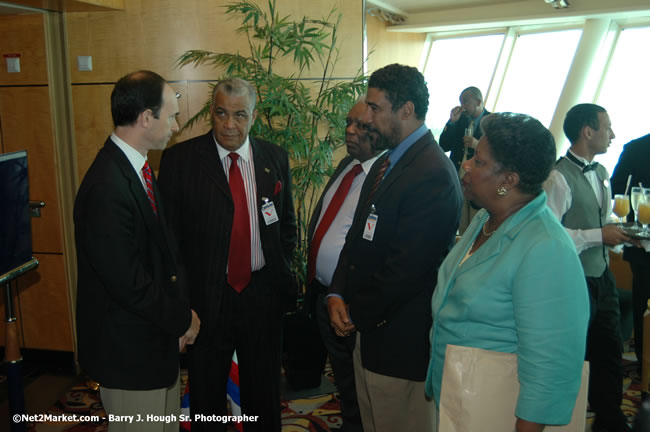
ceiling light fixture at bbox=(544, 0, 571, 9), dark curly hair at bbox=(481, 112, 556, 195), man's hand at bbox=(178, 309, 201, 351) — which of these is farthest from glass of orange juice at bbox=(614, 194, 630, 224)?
ceiling light fixture at bbox=(544, 0, 571, 9)

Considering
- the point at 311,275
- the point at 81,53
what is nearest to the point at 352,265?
the point at 311,275

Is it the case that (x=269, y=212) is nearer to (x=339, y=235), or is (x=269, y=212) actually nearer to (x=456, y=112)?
(x=339, y=235)

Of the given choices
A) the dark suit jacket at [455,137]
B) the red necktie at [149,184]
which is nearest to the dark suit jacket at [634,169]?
the red necktie at [149,184]

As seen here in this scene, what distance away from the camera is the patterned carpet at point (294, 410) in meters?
3.05

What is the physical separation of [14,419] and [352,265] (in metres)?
1.64

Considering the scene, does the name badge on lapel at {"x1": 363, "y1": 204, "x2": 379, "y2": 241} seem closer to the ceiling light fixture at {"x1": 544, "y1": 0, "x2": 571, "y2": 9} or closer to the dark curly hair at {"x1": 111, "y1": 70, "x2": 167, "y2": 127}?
the dark curly hair at {"x1": 111, "y1": 70, "x2": 167, "y2": 127}

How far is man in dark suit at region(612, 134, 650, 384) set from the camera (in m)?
3.29

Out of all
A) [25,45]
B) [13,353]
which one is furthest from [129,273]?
[25,45]

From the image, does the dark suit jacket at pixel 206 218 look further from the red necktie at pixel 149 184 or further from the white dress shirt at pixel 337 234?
the red necktie at pixel 149 184

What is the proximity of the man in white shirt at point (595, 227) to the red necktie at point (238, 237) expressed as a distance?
59.1 inches

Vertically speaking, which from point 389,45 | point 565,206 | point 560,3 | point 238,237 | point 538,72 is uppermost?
point 560,3

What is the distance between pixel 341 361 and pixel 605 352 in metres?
1.44

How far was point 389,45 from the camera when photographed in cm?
973

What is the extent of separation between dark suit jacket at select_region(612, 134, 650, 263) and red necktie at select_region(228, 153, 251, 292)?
2.44 m
